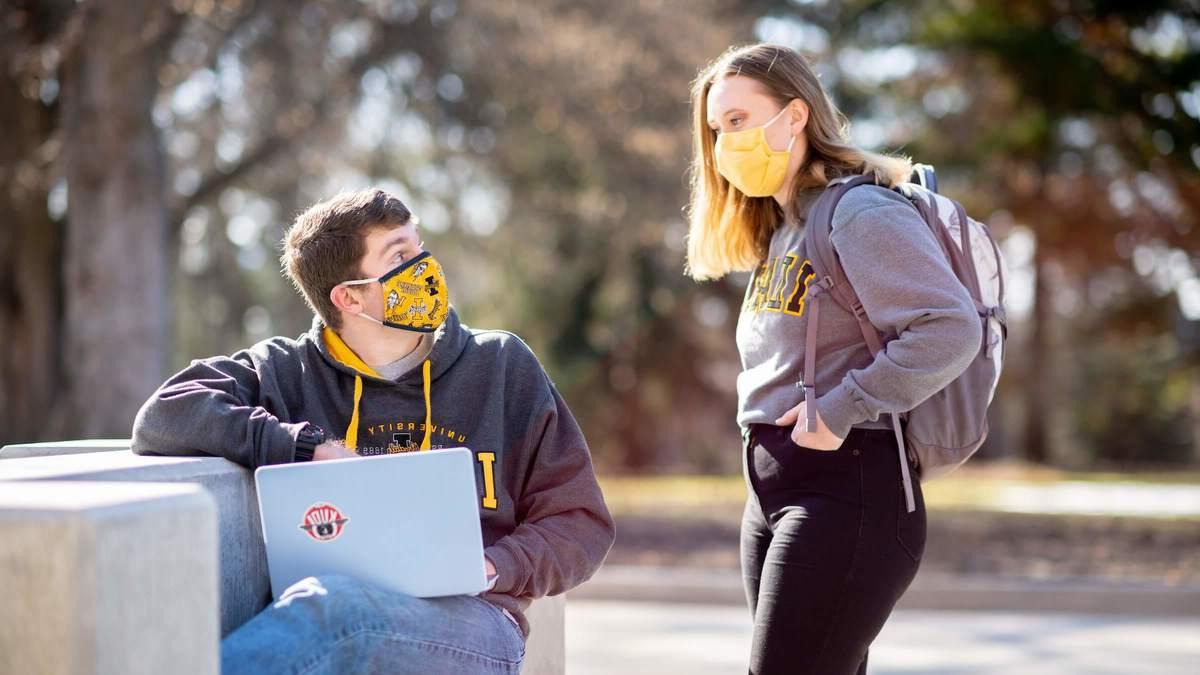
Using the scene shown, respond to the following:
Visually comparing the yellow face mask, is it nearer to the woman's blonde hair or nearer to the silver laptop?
the woman's blonde hair

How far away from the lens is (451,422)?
318 centimetres

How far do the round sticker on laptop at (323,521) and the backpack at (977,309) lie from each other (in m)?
1.04

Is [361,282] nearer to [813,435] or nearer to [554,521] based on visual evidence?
[554,521]

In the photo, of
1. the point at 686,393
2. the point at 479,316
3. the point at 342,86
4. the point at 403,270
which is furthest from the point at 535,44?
the point at 686,393

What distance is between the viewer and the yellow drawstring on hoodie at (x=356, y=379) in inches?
125

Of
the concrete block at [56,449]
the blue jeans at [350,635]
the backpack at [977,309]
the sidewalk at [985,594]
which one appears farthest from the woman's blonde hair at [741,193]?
the sidewalk at [985,594]

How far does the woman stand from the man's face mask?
29.1 inches

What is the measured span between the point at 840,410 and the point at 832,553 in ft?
1.01

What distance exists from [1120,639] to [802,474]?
505cm

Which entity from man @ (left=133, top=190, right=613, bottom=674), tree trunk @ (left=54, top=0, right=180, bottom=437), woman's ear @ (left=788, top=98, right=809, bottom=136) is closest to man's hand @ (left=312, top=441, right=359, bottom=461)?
man @ (left=133, top=190, right=613, bottom=674)

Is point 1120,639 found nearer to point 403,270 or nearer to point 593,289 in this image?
point 403,270

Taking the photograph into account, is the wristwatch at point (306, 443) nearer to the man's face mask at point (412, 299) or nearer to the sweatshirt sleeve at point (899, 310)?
the man's face mask at point (412, 299)

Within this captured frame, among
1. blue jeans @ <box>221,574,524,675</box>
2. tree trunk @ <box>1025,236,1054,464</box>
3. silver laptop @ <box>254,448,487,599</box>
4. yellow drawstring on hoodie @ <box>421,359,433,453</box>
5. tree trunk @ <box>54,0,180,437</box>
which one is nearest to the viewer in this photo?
blue jeans @ <box>221,574,524,675</box>

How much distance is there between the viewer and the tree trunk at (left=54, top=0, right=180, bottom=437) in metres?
10.9
